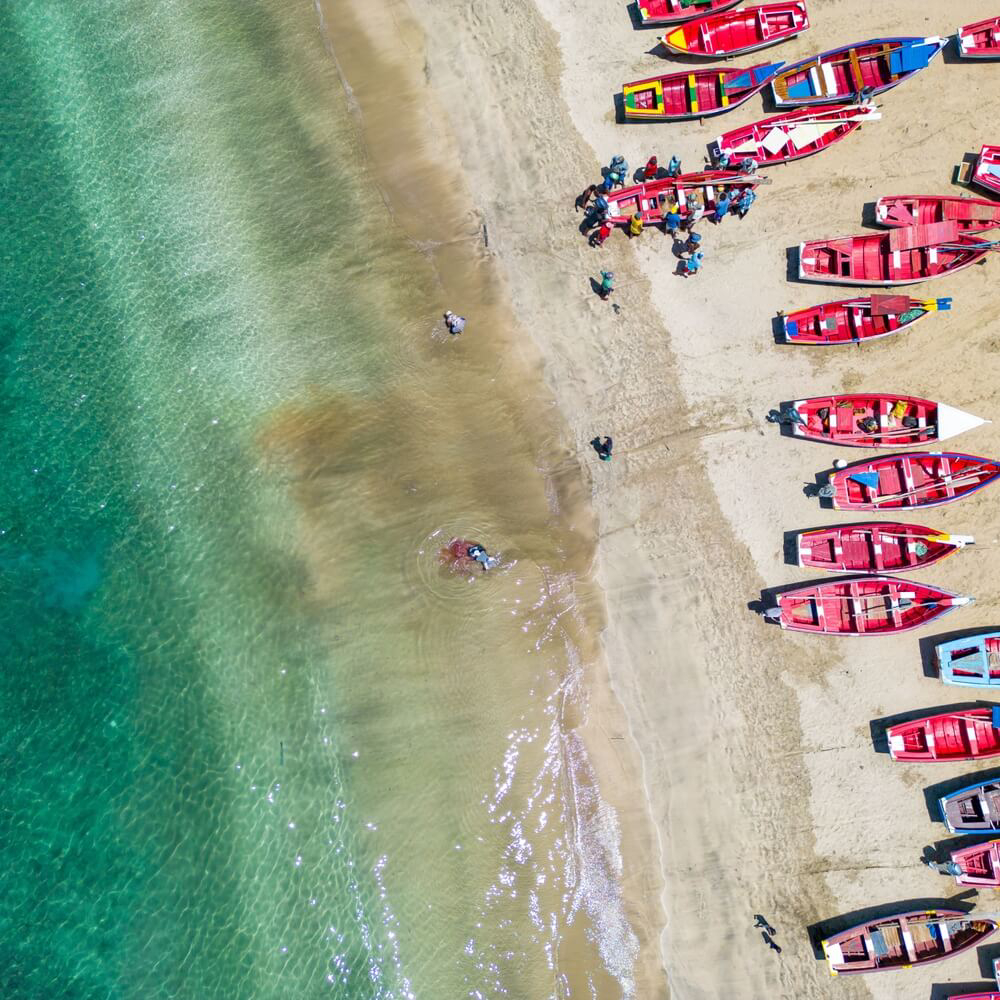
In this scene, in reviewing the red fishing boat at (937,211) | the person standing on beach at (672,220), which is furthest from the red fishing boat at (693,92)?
the red fishing boat at (937,211)

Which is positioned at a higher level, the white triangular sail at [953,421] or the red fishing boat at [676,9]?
the red fishing boat at [676,9]

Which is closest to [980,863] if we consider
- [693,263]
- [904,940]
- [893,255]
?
[904,940]

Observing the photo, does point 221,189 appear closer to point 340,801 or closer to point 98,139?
point 98,139

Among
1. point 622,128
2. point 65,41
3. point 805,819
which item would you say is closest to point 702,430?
point 622,128

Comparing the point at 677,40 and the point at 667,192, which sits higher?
the point at 677,40

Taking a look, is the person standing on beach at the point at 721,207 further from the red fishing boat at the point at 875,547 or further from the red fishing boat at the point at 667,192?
the red fishing boat at the point at 875,547

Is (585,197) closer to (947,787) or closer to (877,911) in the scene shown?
(947,787)

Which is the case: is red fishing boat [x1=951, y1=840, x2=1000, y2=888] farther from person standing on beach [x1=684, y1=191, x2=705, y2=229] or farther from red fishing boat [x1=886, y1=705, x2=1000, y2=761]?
person standing on beach [x1=684, y1=191, x2=705, y2=229]
